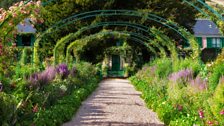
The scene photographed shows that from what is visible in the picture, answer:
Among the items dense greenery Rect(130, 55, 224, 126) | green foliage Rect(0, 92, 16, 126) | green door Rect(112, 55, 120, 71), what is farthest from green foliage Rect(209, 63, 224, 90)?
green door Rect(112, 55, 120, 71)

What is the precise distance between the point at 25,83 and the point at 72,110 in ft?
6.66

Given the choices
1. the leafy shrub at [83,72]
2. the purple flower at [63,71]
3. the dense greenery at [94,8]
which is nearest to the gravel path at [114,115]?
the purple flower at [63,71]

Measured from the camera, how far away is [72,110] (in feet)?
36.4

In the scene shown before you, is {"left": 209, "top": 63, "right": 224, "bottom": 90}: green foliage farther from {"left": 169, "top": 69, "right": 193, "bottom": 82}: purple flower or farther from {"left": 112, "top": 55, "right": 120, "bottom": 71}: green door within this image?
{"left": 112, "top": 55, "right": 120, "bottom": 71}: green door

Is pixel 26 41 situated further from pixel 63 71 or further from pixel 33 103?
pixel 33 103

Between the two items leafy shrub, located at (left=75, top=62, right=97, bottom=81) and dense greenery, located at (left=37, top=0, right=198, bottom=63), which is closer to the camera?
leafy shrub, located at (left=75, top=62, right=97, bottom=81)

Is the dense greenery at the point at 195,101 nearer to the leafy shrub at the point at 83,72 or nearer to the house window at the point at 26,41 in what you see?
the leafy shrub at the point at 83,72

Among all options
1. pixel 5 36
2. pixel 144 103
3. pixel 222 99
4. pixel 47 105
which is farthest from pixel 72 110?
pixel 222 99

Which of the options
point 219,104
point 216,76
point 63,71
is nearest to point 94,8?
point 63,71

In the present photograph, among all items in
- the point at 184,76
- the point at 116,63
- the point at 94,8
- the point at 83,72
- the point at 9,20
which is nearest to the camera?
the point at 9,20

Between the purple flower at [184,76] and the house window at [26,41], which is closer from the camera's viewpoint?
the purple flower at [184,76]

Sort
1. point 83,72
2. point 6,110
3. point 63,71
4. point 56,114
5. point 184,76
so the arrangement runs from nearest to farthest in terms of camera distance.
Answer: point 6,110 → point 56,114 → point 184,76 → point 63,71 → point 83,72

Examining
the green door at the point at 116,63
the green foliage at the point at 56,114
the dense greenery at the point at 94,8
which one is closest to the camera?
the green foliage at the point at 56,114

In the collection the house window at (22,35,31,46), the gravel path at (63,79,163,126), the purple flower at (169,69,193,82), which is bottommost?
the gravel path at (63,79,163,126)
